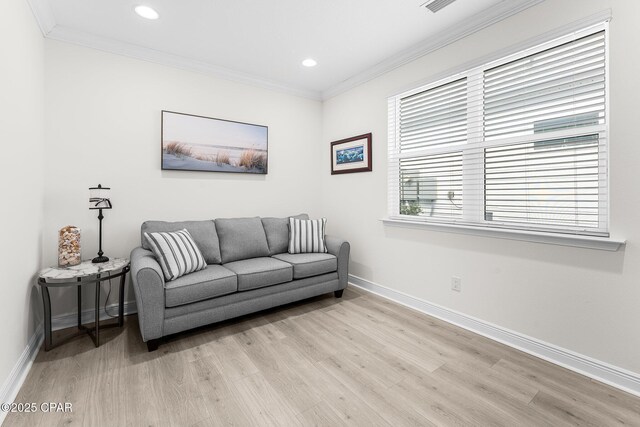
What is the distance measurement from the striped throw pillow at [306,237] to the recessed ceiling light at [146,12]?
7.52 ft

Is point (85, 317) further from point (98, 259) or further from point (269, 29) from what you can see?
point (269, 29)

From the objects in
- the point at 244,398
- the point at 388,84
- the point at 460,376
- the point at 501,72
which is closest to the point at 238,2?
the point at 388,84

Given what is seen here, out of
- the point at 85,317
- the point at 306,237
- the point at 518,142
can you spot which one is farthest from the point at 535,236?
the point at 85,317

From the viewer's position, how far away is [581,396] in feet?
5.69

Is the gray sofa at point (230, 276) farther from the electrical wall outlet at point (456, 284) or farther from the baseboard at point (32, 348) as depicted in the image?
the electrical wall outlet at point (456, 284)

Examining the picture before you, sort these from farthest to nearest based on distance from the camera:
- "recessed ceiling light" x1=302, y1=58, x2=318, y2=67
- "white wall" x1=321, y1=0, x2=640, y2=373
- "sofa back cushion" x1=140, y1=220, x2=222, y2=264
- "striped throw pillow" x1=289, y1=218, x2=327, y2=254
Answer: "striped throw pillow" x1=289, y1=218, x2=327, y2=254 < "recessed ceiling light" x1=302, y1=58, x2=318, y2=67 < "sofa back cushion" x1=140, y1=220, x2=222, y2=264 < "white wall" x1=321, y1=0, x2=640, y2=373

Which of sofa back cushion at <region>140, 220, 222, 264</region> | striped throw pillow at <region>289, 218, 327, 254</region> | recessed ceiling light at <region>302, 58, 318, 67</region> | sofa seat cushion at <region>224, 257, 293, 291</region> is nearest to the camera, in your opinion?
sofa seat cushion at <region>224, 257, 293, 291</region>

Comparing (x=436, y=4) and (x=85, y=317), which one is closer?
(x=436, y=4)

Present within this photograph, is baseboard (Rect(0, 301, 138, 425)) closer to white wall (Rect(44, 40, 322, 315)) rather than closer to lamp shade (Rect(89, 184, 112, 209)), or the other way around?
white wall (Rect(44, 40, 322, 315))

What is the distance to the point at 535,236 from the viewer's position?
2164mm

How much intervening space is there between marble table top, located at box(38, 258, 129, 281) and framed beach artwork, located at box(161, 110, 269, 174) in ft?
3.61

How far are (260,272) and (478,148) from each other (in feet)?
7.27

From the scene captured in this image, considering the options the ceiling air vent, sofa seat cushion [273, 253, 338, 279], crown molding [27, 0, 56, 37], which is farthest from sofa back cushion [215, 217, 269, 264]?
the ceiling air vent

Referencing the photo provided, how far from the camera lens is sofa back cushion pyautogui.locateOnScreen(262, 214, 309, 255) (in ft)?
11.2
